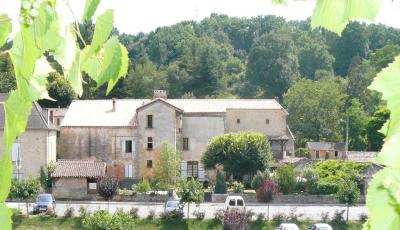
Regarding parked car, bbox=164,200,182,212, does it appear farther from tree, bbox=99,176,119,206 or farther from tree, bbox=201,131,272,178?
tree, bbox=201,131,272,178

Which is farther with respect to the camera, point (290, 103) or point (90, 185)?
point (290, 103)

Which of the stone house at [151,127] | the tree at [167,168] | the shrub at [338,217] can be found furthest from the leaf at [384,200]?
the stone house at [151,127]

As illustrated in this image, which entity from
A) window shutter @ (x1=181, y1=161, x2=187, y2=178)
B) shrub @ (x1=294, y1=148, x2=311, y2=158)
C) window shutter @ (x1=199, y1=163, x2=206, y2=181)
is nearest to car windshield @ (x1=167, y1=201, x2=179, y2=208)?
window shutter @ (x1=199, y1=163, x2=206, y2=181)

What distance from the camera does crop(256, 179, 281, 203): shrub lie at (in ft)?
109

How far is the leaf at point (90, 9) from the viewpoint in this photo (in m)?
1.26

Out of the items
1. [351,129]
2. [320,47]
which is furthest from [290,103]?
[320,47]

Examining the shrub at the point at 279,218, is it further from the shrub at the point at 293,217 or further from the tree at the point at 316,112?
the tree at the point at 316,112

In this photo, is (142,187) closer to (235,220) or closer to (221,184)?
(221,184)

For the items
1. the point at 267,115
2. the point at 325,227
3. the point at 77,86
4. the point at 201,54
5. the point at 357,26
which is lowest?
the point at 325,227

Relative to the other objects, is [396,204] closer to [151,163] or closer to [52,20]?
[52,20]

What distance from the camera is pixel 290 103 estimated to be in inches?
2360

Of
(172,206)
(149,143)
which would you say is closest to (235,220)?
(172,206)

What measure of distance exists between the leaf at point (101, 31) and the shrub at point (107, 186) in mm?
31553

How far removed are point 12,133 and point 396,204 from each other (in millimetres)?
664
